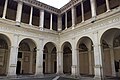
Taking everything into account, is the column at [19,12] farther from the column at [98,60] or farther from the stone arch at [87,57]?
the column at [98,60]

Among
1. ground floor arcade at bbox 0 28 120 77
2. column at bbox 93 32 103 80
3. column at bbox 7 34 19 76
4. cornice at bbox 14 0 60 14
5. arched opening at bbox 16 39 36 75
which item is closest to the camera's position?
column at bbox 93 32 103 80

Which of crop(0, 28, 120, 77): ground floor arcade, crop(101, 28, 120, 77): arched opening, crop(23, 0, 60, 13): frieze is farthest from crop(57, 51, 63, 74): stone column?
crop(23, 0, 60, 13): frieze

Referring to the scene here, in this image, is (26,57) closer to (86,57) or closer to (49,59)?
(49,59)

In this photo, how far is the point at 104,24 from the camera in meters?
11.7

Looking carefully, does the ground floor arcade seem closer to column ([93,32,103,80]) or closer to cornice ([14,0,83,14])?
column ([93,32,103,80])

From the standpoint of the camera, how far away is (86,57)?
57.3ft

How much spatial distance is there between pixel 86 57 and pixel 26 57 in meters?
8.73

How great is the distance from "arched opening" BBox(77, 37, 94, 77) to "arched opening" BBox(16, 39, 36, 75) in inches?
281

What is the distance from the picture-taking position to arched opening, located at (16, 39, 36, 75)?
17.3m

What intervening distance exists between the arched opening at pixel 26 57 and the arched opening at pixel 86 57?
7141 millimetres

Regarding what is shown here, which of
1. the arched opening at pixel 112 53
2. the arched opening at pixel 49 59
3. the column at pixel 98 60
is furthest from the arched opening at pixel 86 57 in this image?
the arched opening at pixel 49 59

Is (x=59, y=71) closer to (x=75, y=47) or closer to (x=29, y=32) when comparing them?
(x=75, y=47)

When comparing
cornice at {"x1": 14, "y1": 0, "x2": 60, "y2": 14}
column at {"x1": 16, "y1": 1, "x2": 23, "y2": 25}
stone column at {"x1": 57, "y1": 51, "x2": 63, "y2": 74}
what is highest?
cornice at {"x1": 14, "y1": 0, "x2": 60, "y2": 14}

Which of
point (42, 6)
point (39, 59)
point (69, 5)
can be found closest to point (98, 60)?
point (39, 59)
